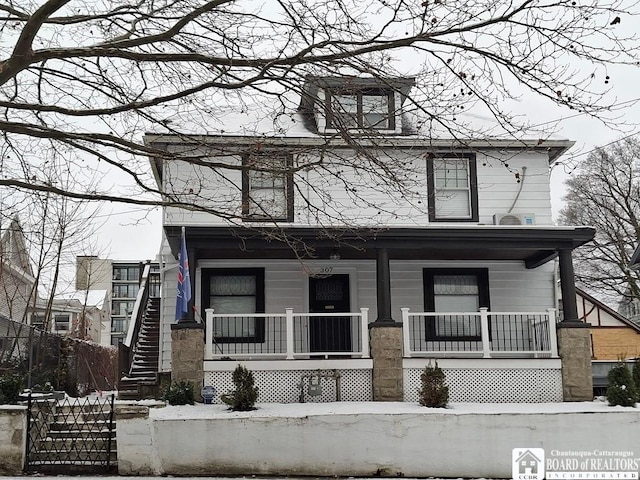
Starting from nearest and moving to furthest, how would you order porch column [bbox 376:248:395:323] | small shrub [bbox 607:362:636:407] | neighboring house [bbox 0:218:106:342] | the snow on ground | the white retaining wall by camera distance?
the white retaining wall → the snow on ground → small shrub [bbox 607:362:636:407] → porch column [bbox 376:248:395:323] → neighboring house [bbox 0:218:106:342]

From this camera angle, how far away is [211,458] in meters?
12.0

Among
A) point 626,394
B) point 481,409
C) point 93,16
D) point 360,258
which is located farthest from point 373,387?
point 93,16

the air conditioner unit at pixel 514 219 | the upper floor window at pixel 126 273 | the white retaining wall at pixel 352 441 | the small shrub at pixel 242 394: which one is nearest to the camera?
the white retaining wall at pixel 352 441

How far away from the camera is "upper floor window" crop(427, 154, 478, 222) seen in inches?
669

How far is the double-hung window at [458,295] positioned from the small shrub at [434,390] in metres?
3.59

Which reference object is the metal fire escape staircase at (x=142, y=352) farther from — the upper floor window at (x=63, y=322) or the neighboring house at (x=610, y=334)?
the upper floor window at (x=63, y=322)

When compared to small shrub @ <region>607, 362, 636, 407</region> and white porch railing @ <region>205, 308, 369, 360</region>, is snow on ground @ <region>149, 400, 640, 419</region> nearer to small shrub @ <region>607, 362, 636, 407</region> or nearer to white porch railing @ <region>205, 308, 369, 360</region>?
small shrub @ <region>607, 362, 636, 407</region>

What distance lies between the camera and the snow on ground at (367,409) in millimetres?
12555

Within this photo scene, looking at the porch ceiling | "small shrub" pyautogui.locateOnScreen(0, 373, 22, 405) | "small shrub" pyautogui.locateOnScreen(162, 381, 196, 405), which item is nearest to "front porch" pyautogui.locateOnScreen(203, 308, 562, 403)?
"small shrub" pyautogui.locateOnScreen(162, 381, 196, 405)

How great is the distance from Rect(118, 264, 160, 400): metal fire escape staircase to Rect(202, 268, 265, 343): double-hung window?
1.97m

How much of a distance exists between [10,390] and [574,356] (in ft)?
34.6

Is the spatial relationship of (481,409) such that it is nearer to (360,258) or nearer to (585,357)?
(585,357)

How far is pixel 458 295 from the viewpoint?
17.3 m

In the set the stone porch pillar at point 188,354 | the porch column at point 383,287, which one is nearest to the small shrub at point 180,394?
the stone porch pillar at point 188,354
